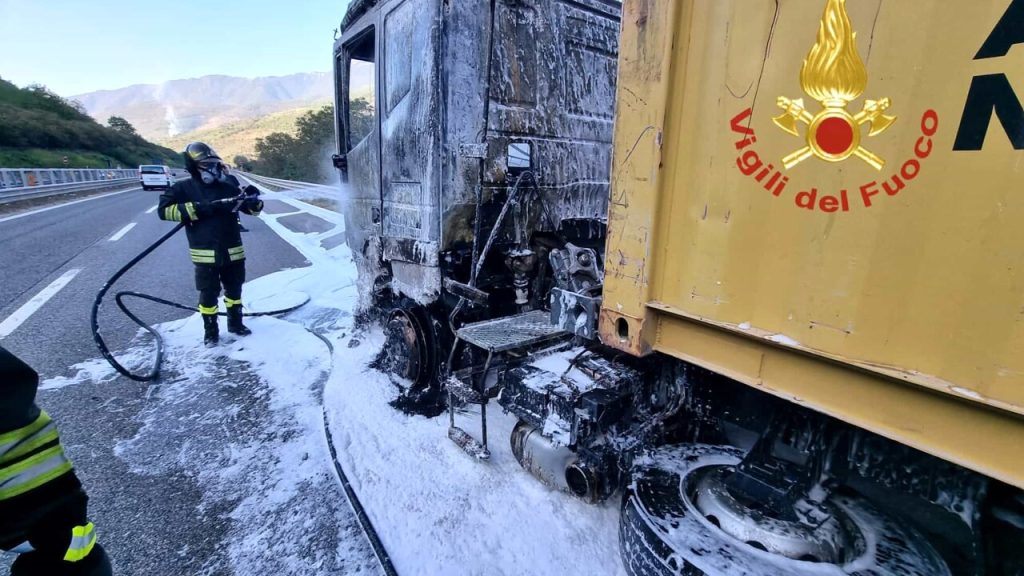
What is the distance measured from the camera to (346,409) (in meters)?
3.35

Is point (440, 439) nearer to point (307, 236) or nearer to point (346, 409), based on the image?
point (346, 409)

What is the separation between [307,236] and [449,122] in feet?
28.0

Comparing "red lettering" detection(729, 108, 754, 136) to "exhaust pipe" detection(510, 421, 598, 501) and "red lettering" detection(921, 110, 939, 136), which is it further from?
"exhaust pipe" detection(510, 421, 598, 501)

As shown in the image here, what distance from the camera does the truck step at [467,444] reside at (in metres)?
2.63

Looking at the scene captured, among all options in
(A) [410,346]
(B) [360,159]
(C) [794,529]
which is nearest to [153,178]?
(B) [360,159]

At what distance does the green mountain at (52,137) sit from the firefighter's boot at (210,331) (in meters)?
35.6

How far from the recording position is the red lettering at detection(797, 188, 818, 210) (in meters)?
1.16

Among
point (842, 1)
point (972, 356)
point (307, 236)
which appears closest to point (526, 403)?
point (972, 356)

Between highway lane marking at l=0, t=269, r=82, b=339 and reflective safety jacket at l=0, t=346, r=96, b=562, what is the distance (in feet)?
16.5

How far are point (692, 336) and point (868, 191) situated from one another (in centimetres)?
63

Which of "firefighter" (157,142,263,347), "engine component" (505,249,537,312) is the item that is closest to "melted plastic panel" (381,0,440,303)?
"engine component" (505,249,537,312)

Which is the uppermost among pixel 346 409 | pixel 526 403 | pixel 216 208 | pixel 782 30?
pixel 782 30

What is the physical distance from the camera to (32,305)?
5551mm

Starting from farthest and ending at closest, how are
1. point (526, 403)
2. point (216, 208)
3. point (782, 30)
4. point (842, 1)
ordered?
point (216, 208), point (526, 403), point (782, 30), point (842, 1)
